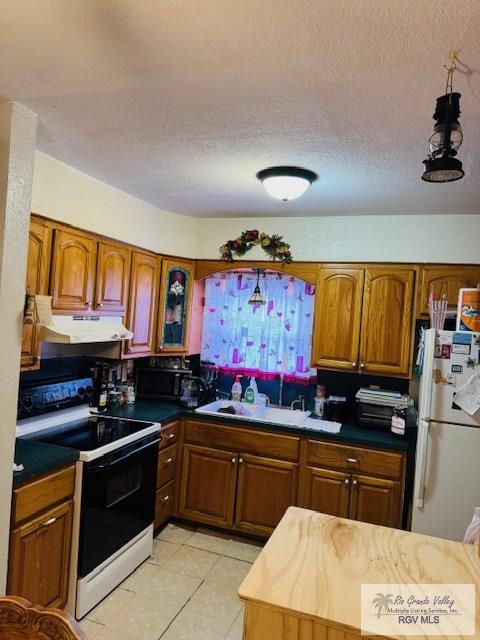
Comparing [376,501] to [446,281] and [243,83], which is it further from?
[243,83]

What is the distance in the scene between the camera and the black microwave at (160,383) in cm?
350

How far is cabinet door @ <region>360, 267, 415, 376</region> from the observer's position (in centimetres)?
307

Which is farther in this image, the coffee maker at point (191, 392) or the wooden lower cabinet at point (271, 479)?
the coffee maker at point (191, 392)

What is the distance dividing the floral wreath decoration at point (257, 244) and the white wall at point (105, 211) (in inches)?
13.1

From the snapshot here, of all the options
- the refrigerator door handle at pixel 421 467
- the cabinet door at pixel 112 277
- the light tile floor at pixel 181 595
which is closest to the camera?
the light tile floor at pixel 181 595

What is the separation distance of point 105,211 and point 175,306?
1016mm

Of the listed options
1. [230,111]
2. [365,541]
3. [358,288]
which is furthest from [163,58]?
[358,288]

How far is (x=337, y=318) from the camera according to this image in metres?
3.24

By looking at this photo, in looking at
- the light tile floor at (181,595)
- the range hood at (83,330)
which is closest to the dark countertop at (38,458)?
the range hood at (83,330)

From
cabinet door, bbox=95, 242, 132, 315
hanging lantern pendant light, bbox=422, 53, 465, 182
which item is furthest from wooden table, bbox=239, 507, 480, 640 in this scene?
cabinet door, bbox=95, 242, 132, 315

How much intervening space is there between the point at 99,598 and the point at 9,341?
154 centimetres

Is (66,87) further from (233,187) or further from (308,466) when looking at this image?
(308,466)

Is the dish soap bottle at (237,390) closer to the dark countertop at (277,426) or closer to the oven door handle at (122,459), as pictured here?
the dark countertop at (277,426)

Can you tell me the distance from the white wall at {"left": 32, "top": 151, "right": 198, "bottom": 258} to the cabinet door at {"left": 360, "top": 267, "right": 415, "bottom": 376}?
4.99 feet
